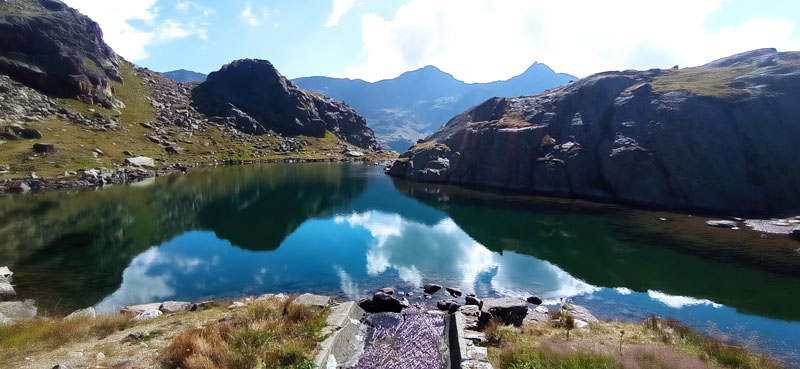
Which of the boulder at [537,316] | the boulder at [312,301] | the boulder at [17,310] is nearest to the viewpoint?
the boulder at [17,310]

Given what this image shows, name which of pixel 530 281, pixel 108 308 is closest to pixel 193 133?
pixel 108 308

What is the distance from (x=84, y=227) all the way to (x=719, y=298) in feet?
220

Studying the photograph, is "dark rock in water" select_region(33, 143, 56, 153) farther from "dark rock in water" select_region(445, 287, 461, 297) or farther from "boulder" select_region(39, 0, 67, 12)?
"boulder" select_region(39, 0, 67, 12)

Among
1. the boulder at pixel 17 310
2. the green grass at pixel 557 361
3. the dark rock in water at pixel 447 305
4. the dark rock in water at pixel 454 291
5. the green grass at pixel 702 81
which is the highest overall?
the green grass at pixel 702 81

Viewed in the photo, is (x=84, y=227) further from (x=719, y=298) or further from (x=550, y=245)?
(x=719, y=298)

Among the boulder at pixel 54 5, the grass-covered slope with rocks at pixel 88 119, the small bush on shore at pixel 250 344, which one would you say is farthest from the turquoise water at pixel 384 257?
the boulder at pixel 54 5

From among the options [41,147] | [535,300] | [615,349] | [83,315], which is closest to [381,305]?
[535,300]

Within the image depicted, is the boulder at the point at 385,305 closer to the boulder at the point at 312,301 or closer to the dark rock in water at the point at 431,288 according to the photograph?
the boulder at the point at 312,301

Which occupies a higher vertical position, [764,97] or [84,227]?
[764,97]

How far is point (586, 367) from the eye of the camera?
1109 centimetres

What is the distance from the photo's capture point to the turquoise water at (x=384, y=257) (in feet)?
88.1

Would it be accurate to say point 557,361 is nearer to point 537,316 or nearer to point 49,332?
point 537,316

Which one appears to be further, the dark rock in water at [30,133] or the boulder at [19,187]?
the dark rock in water at [30,133]

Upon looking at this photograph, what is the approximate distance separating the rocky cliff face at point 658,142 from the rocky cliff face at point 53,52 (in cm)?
12251
